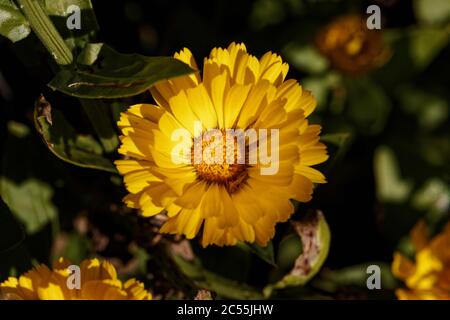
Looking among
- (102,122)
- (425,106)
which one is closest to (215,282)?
(102,122)

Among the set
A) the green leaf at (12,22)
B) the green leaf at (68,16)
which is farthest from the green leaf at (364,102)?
the green leaf at (12,22)

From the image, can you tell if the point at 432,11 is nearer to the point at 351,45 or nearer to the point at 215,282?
the point at 351,45

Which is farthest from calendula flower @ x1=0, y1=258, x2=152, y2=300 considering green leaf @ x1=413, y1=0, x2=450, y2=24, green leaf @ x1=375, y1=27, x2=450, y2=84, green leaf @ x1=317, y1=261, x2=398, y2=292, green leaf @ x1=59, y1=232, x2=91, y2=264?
green leaf @ x1=413, y1=0, x2=450, y2=24

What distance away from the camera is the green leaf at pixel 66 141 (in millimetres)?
1385

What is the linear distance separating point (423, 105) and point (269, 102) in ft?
3.77

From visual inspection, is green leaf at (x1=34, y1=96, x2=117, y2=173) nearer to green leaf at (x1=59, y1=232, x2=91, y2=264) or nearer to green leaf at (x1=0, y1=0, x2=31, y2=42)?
green leaf at (x1=0, y1=0, x2=31, y2=42)

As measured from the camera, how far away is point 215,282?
176 centimetres

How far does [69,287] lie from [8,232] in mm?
236

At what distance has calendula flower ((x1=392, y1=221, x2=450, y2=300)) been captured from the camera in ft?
5.59

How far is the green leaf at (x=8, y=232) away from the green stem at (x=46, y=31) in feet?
1.42

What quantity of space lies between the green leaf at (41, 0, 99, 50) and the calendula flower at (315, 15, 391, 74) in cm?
92

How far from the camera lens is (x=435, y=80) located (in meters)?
2.31

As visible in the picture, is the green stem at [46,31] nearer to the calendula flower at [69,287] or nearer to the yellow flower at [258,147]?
the yellow flower at [258,147]
